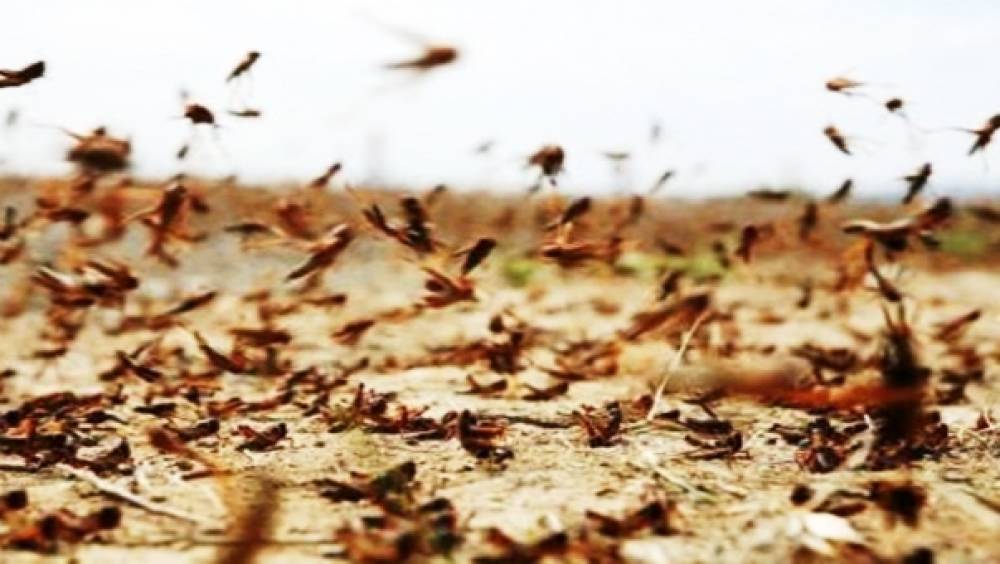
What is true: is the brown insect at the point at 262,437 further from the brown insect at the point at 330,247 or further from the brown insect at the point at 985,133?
the brown insect at the point at 985,133

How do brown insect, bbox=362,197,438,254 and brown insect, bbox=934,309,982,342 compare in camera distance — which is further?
brown insect, bbox=934,309,982,342

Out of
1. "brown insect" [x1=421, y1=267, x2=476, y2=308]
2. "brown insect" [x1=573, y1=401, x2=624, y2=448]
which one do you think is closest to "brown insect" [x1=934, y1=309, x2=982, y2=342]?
"brown insect" [x1=421, y1=267, x2=476, y2=308]

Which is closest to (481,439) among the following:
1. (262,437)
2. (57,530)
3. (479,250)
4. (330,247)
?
(262,437)

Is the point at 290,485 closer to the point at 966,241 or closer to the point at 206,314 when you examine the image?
the point at 206,314

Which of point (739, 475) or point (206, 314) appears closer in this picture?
point (739, 475)

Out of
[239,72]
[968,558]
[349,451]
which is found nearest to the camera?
[968,558]

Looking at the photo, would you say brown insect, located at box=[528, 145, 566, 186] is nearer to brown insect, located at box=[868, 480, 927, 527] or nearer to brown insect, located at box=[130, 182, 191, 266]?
brown insect, located at box=[130, 182, 191, 266]

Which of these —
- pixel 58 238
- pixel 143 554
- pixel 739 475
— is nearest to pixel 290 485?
pixel 143 554
